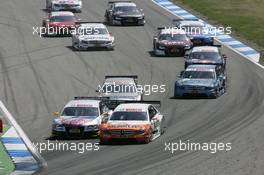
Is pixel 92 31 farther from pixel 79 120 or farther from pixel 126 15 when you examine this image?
pixel 79 120

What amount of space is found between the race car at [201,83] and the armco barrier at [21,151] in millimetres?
8190

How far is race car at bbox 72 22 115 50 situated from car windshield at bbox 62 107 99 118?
19.0 metres

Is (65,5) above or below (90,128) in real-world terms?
below

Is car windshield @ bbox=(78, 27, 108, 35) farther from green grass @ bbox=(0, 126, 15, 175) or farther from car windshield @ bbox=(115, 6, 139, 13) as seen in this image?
A: green grass @ bbox=(0, 126, 15, 175)

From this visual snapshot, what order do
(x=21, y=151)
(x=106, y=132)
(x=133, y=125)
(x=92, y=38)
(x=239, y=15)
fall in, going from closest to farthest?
(x=21, y=151) < (x=106, y=132) < (x=133, y=125) < (x=92, y=38) < (x=239, y=15)

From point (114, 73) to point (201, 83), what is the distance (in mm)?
7194

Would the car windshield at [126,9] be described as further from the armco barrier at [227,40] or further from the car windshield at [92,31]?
the car windshield at [92,31]

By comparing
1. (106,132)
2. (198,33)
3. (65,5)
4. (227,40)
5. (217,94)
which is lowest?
(227,40)

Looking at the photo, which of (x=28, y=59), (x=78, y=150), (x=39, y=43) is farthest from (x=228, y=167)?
(x=39, y=43)

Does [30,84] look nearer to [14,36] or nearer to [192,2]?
[14,36]

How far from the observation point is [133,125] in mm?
32688

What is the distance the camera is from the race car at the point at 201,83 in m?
41.6

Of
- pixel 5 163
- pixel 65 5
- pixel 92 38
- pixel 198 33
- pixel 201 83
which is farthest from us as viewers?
pixel 65 5

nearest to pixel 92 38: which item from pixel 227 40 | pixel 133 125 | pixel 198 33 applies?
pixel 198 33
